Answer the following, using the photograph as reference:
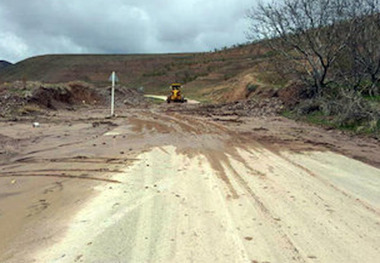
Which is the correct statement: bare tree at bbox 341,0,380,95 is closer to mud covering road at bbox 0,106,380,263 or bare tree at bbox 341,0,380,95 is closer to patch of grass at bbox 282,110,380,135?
patch of grass at bbox 282,110,380,135

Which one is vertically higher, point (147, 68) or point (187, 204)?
point (147, 68)

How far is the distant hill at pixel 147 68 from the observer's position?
6406 centimetres

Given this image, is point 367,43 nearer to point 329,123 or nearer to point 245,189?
point 329,123

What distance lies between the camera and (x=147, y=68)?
285 feet

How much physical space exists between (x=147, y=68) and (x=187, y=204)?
83.4 metres

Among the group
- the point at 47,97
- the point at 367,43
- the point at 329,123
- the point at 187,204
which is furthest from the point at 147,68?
the point at 187,204

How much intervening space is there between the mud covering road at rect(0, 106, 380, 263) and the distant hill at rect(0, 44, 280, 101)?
48.2 meters

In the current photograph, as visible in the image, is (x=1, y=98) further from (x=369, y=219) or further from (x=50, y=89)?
(x=369, y=219)

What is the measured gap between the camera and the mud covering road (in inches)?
163

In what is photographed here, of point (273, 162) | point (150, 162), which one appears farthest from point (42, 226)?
point (273, 162)

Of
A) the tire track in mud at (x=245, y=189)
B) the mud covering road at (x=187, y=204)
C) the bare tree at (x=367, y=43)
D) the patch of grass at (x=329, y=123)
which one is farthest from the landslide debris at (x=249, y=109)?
the tire track in mud at (x=245, y=189)

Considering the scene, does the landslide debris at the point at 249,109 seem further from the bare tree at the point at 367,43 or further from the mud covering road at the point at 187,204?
the mud covering road at the point at 187,204

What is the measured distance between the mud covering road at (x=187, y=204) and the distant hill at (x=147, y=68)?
48244mm

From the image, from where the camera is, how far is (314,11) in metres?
21.2
